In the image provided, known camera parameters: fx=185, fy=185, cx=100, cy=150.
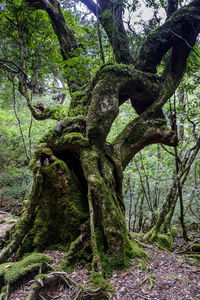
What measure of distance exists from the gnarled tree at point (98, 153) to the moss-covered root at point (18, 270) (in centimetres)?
Answer: 44

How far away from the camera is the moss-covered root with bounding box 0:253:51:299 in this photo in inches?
103

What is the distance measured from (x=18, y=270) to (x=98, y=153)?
251 centimetres

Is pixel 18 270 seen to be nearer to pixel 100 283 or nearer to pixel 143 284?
pixel 100 283

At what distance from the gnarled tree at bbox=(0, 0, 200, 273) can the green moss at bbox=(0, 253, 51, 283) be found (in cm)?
43

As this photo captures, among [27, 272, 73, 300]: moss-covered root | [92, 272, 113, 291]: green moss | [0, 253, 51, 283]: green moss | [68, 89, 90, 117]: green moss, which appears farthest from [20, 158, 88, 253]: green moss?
[68, 89, 90, 117]: green moss

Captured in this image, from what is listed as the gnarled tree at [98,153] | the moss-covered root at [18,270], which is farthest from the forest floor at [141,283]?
the gnarled tree at [98,153]

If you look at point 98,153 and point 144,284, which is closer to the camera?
point 144,284

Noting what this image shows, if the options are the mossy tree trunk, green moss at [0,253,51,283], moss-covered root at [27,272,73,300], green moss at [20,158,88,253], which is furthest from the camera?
the mossy tree trunk

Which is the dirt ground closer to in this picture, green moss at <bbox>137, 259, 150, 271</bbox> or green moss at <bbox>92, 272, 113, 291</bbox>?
green moss at <bbox>137, 259, 150, 271</bbox>

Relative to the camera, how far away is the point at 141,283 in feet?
9.22

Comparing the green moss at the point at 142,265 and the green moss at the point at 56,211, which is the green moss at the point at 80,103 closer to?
the green moss at the point at 56,211

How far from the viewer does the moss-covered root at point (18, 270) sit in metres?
2.60

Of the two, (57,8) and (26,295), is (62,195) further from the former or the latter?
(57,8)

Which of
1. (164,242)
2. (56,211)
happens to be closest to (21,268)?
(56,211)
